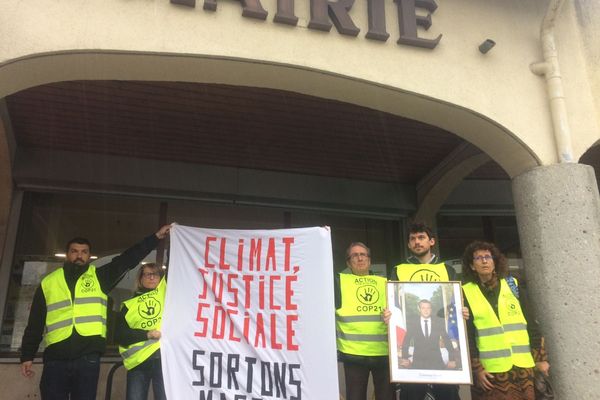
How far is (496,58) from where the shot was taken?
181 inches

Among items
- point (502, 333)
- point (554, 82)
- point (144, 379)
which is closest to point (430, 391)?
point (502, 333)

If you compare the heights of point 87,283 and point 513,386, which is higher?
point 87,283

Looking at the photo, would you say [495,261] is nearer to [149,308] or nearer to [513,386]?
[513,386]

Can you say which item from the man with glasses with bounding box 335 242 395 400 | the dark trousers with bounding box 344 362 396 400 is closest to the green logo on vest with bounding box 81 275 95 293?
the man with glasses with bounding box 335 242 395 400

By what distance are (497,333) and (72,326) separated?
3250mm

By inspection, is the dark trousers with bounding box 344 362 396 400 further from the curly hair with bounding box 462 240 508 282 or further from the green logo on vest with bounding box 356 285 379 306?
the curly hair with bounding box 462 240 508 282

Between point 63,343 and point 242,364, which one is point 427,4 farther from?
point 63,343

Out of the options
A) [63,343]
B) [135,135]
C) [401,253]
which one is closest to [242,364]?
[63,343]

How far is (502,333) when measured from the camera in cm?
361

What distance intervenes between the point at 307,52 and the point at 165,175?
3408 millimetres

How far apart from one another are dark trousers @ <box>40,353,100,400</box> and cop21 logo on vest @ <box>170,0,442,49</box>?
291 centimetres

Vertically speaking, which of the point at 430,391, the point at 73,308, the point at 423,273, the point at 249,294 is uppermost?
the point at 423,273

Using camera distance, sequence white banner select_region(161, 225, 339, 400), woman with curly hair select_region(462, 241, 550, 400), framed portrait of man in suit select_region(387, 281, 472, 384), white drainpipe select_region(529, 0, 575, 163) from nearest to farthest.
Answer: framed portrait of man in suit select_region(387, 281, 472, 384) < woman with curly hair select_region(462, 241, 550, 400) < white banner select_region(161, 225, 339, 400) < white drainpipe select_region(529, 0, 575, 163)

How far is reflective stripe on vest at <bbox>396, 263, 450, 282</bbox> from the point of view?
12.5 ft
